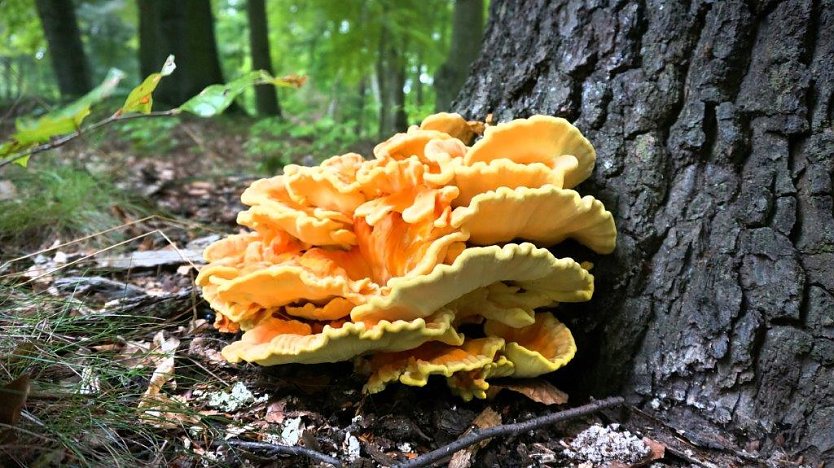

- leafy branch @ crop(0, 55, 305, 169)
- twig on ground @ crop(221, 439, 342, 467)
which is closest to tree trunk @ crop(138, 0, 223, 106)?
leafy branch @ crop(0, 55, 305, 169)

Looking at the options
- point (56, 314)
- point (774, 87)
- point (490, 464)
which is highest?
point (774, 87)

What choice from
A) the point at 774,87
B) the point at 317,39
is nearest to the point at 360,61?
the point at 317,39

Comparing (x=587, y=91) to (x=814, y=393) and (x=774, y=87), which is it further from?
(x=814, y=393)

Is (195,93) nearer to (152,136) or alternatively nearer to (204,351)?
(152,136)

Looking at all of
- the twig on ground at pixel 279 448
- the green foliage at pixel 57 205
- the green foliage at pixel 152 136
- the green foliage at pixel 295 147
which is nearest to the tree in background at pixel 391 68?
the green foliage at pixel 295 147

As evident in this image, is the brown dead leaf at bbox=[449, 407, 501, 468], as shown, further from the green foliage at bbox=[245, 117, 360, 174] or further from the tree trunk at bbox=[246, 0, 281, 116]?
the tree trunk at bbox=[246, 0, 281, 116]

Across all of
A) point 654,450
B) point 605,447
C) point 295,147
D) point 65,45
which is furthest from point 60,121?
point 65,45

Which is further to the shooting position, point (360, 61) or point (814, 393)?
point (360, 61)
